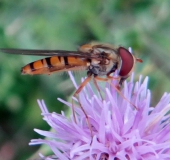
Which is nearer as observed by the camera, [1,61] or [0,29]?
[0,29]

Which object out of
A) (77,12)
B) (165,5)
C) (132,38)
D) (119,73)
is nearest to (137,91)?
(119,73)

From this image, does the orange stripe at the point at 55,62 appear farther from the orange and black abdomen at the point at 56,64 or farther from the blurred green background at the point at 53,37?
the blurred green background at the point at 53,37

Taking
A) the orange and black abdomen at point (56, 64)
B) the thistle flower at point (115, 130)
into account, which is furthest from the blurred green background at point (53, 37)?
the thistle flower at point (115, 130)

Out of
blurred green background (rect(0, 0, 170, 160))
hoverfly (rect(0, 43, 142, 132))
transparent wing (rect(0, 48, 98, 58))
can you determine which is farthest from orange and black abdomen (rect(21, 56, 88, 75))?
blurred green background (rect(0, 0, 170, 160))

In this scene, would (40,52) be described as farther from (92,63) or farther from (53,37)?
(53,37)

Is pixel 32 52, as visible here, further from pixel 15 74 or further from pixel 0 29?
pixel 15 74
